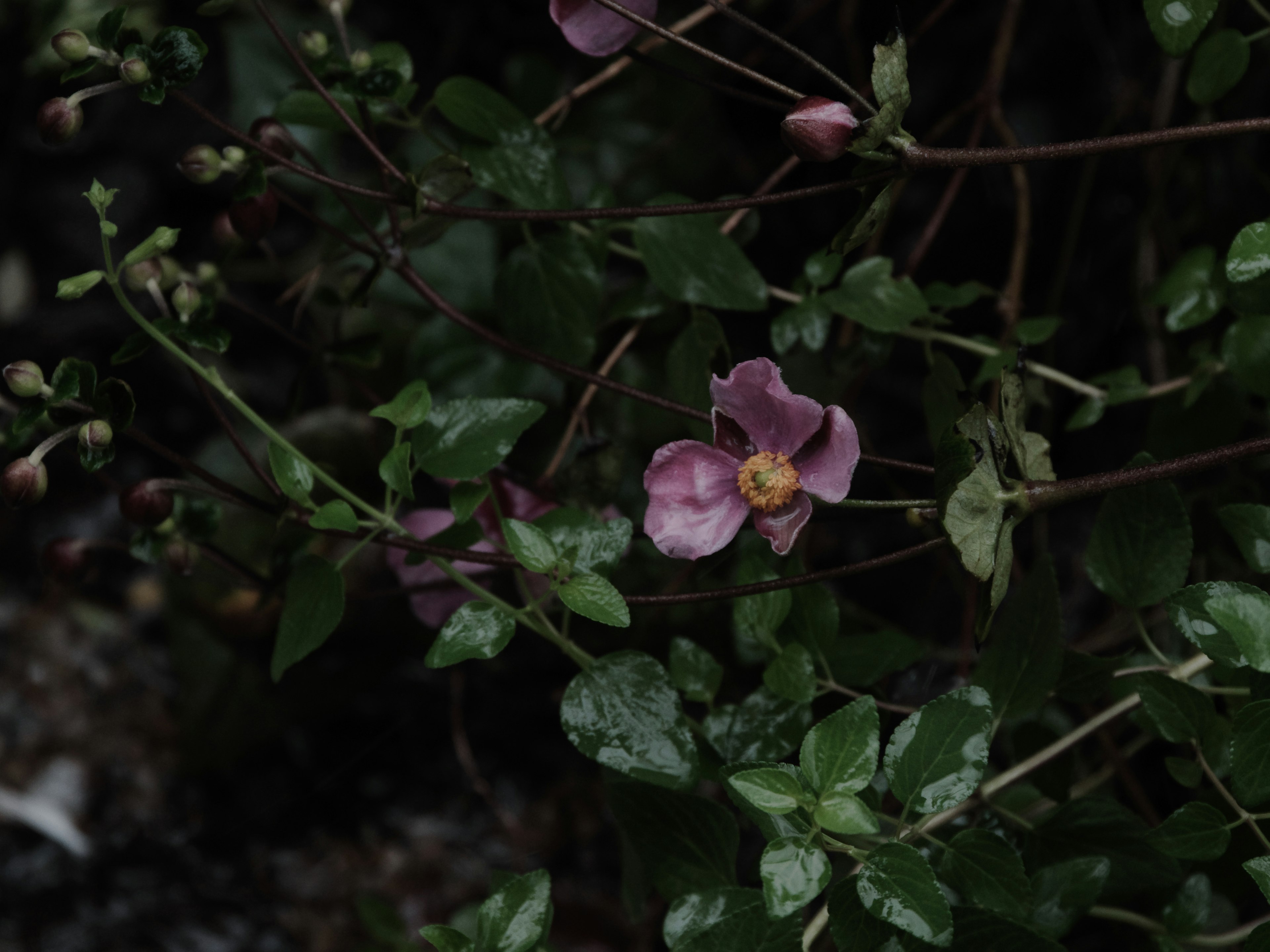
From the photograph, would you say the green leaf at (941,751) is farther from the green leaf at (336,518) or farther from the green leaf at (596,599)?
the green leaf at (336,518)

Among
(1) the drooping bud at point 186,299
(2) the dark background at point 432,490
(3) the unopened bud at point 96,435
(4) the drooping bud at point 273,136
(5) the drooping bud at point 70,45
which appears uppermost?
(5) the drooping bud at point 70,45

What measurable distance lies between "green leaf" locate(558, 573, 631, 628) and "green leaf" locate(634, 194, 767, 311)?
0.78 ft

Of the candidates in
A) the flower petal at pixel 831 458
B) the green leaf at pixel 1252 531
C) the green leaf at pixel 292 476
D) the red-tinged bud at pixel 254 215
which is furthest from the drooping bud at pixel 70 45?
the green leaf at pixel 1252 531

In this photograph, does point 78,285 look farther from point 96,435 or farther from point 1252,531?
point 1252,531

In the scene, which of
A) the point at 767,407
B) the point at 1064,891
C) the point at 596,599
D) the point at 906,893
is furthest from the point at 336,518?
the point at 1064,891

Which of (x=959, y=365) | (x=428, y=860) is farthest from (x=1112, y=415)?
(x=428, y=860)

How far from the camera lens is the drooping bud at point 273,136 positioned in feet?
2.09

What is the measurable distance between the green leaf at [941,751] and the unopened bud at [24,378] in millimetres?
495

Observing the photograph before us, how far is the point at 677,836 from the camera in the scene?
0.60 meters

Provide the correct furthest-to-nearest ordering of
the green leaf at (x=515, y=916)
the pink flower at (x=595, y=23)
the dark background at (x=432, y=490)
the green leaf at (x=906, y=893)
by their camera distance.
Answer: the dark background at (x=432, y=490) < the pink flower at (x=595, y=23) < the green leaf at (x=515, y=916) < the green leaf at (x=906, y=893)

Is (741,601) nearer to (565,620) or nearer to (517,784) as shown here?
(565,620)

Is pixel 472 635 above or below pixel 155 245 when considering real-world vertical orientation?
below

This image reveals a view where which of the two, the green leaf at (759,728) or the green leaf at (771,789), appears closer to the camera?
the green leaf at (771,789)

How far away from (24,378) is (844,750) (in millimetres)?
474
